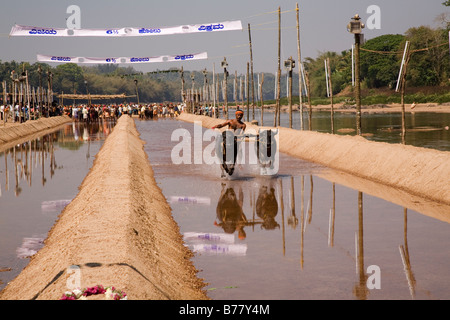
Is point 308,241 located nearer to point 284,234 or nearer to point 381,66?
point 284,234

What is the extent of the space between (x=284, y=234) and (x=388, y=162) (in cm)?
765

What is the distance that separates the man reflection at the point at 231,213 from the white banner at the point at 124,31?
2567 centimetres

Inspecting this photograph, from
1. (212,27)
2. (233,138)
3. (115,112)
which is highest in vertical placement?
(212,27)

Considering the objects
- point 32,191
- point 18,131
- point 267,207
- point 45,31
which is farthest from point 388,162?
point 18,131

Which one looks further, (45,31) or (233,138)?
(45,31)

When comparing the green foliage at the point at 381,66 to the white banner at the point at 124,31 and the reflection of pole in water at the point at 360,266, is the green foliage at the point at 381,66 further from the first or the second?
the reflection of pole in water at the point at 360,266

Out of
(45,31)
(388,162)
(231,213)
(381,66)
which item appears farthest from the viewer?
(381,66)

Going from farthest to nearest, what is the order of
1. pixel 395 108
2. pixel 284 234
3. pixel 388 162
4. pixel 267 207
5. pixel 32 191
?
pixel 395 108
pixel 32 191
pixel 388 162
pixel 267 207
pixel 284 234

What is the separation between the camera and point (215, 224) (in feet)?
40.3

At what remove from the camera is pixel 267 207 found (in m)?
13.8

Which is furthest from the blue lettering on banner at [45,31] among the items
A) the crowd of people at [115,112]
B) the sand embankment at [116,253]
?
the crowd of people at [115,112]

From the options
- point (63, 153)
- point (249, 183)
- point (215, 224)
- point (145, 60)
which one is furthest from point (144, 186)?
point (145, 60)
